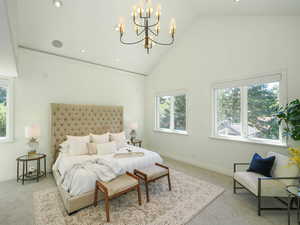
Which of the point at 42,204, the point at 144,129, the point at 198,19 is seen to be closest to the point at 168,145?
the point at 144,129

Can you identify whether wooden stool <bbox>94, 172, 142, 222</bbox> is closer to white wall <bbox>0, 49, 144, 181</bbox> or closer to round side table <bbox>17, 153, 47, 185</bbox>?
round side table <bbox>17, 153, 47, 185</bbox>

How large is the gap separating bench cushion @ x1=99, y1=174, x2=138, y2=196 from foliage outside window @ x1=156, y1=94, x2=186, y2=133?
279 cm

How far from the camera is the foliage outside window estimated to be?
482cm

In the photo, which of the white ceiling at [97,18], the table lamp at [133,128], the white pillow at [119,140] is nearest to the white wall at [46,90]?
the white ceiling at [97,18]

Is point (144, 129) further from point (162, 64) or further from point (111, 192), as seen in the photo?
point (111, 192)

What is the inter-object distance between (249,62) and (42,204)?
4882 mm

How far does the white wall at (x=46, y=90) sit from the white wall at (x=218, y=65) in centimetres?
206

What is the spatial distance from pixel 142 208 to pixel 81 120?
285cm

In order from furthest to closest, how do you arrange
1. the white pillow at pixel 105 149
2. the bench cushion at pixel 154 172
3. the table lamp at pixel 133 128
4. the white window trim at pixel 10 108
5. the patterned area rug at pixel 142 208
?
the table lamp at pixel 133 128 < the white pillow at pixel 105 149 < the white window trim at pixel 10 108 < the bench cushion at pixel 154 172 < the patterned area rug at pixel 142 208

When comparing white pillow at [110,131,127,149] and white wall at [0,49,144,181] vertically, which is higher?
white wall at [0,49,144,181]

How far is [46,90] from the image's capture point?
3672mm

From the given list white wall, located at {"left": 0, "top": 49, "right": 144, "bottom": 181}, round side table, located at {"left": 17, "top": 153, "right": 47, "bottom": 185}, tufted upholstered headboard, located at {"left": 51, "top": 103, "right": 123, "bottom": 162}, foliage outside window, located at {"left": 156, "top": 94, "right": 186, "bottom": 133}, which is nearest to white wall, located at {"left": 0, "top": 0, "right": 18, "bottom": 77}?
white wall, located at {"left": 0, "top": 49, "right": 144, "bottom": 181}

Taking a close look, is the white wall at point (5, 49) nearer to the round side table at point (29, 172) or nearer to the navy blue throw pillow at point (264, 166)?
the round side table at point (29, 172)

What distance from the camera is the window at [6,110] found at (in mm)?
3248
